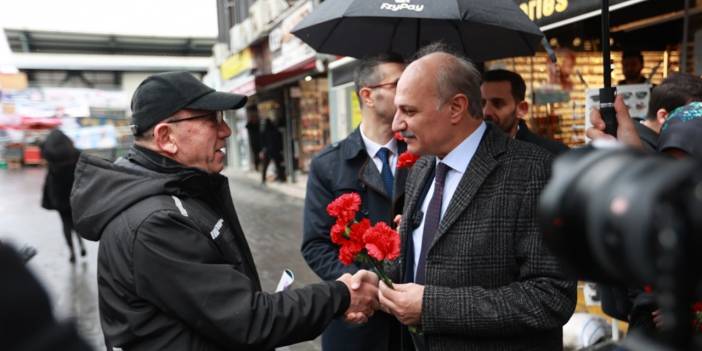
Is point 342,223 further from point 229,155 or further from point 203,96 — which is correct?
point 229,155


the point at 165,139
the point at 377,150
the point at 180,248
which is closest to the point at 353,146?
the point at 377,150

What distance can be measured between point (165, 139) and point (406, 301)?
1.08m

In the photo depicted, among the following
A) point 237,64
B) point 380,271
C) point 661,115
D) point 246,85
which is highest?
point 237,64

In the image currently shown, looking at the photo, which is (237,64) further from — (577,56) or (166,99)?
(166,99)

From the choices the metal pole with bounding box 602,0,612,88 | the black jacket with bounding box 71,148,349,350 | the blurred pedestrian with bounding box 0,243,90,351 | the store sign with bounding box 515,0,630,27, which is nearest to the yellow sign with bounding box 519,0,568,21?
the store sign with bounding box 515,0,630,27

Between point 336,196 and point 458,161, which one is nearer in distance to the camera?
point 458,161

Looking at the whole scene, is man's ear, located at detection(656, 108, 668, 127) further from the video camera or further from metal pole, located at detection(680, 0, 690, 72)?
metal pole, located at detection(680, 0, 690, 72)

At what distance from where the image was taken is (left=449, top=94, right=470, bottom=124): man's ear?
1.93 m

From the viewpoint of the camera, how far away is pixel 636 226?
22.9 inches

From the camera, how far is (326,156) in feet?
9.14

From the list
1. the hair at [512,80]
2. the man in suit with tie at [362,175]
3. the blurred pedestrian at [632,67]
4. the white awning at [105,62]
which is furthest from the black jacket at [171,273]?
the white awning at [105,62]

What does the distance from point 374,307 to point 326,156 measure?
0.93m

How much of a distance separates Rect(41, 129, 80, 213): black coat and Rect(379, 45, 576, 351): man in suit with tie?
670cm

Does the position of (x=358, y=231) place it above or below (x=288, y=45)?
below
